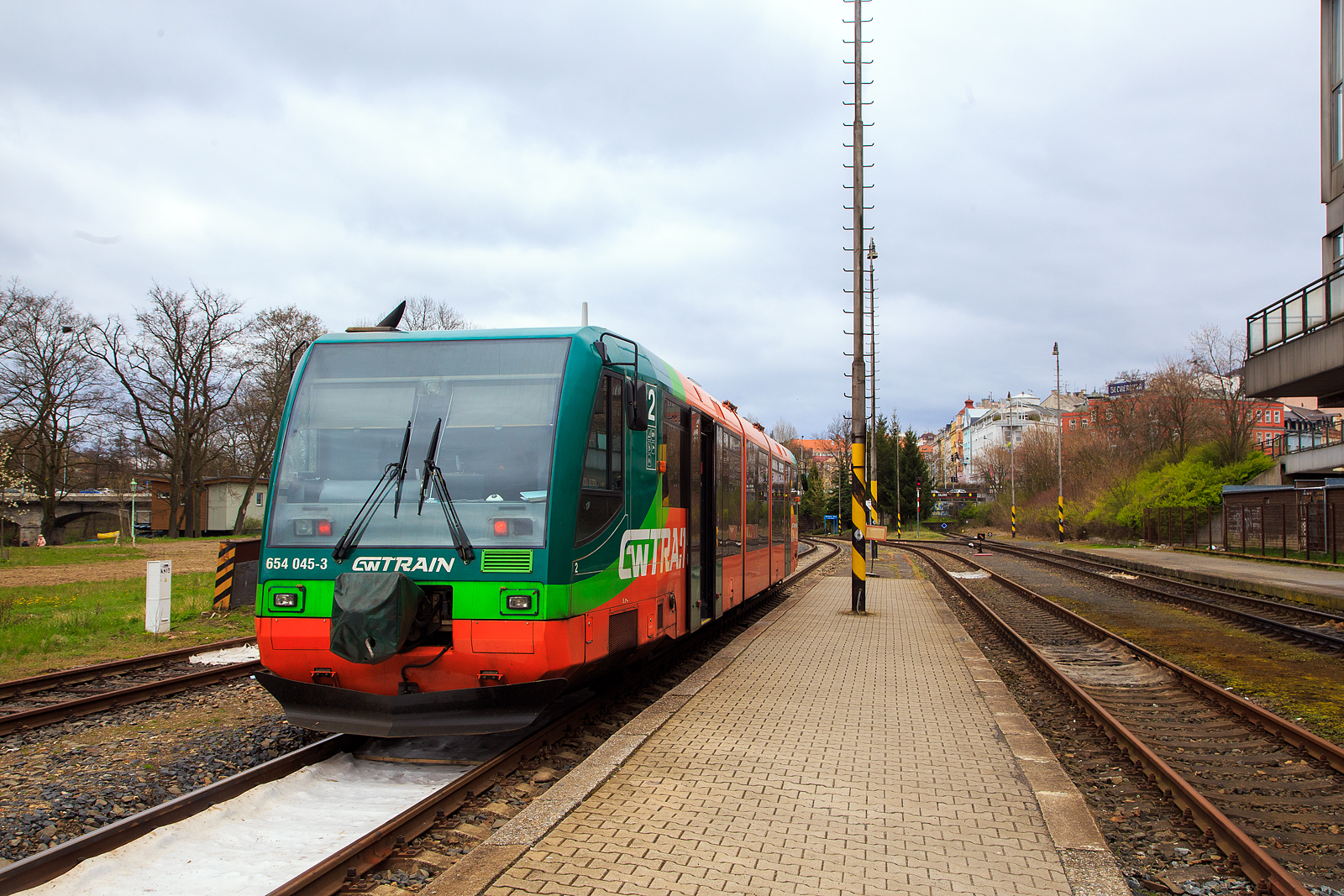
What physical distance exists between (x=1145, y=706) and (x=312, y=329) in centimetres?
3858

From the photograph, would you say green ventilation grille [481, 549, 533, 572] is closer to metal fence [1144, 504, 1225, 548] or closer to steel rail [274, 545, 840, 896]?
steel rail [274, 545, 840, 896]

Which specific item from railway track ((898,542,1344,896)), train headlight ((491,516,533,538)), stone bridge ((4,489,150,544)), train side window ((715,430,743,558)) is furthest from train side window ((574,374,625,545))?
stone bridge ((4,489,150,544))

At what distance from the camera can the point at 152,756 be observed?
616 cm

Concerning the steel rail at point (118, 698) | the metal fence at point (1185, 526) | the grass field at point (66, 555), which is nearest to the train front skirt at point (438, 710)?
the steel rail at point (118, 698)

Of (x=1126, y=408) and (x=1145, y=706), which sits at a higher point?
(x=1126, y=408)

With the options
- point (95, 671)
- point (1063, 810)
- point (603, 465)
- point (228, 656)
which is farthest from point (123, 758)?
point (1063, 810)

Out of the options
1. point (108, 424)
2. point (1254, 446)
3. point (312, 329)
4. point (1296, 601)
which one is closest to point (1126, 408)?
point (1254, 446)

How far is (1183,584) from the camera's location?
68.5ft

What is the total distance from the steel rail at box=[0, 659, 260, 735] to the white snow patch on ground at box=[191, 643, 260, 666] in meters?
0.41

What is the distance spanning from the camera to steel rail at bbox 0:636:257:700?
27.0 feet

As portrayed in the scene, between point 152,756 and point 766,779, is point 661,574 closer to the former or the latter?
point 766,779

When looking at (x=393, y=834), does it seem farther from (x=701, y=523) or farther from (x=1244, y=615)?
(x=1244, y=615)

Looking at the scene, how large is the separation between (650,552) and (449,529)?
219 centimetres

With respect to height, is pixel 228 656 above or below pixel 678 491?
below
